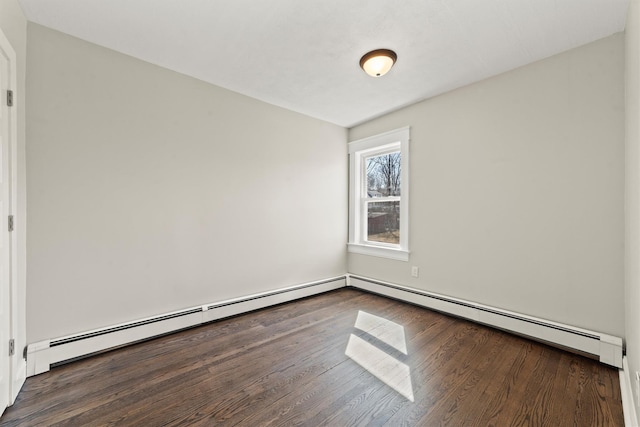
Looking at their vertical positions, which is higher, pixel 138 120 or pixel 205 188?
pixel 138 120

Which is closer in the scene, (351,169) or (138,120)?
(138,120)

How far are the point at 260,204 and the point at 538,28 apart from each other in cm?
289

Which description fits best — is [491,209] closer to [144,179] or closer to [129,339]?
[144,179]

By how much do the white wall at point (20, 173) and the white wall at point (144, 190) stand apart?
67 millimetres

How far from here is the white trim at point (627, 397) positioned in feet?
4.74

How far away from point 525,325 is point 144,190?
3.61 meters

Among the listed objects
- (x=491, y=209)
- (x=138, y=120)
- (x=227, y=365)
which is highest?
Answer: (x=138, y=120)

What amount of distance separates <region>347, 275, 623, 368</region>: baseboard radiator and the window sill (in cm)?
37

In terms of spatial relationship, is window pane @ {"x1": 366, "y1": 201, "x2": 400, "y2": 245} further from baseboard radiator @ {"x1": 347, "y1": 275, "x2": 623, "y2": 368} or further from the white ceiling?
the white ceiling

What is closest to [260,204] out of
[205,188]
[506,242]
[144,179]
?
[205,188]

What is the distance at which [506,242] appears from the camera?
103 inches

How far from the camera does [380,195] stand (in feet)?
13.0

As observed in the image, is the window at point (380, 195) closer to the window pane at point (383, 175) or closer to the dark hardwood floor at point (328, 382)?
the window pane at point (383, 175)

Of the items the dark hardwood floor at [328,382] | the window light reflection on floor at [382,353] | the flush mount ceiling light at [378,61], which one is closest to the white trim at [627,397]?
the dark hardwood floor at [328,382]
